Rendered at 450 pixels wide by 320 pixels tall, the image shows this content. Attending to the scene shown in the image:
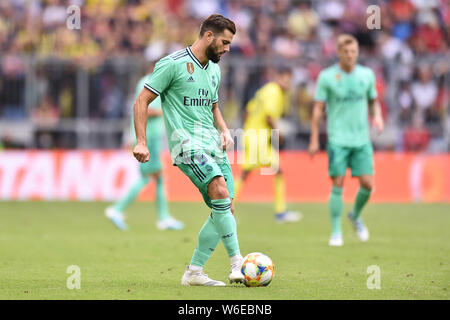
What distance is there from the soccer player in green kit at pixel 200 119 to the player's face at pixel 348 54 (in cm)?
406

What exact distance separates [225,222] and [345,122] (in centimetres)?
445

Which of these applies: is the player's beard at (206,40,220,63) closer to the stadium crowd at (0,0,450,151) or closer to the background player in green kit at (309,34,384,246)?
the background player in green kit at (309,34,384,246)

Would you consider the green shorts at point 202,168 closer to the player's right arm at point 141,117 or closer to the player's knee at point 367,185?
the player's right arm at point 141,117

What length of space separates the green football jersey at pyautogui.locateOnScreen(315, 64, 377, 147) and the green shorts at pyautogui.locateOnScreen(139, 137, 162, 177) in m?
3.15

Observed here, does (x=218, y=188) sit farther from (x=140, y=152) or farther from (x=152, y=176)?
(x=152, y=176)

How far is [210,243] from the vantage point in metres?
7.80

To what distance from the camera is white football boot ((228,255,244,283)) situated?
7.45 m

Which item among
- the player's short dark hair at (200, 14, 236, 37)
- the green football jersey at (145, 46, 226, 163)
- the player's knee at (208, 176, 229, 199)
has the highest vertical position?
the player's short dark hair at (200, 14, 236, 37)

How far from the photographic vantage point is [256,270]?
7.45 meters

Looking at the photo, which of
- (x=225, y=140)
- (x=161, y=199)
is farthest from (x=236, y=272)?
(x=161, y=199)

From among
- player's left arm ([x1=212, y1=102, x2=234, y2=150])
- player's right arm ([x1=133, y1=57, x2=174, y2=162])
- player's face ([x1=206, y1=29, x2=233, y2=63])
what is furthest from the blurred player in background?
player's right arm ([x1=133, y1=57, x2=174, y2=162])

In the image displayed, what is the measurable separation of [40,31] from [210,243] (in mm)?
15062

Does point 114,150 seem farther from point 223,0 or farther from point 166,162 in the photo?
point 223,0
